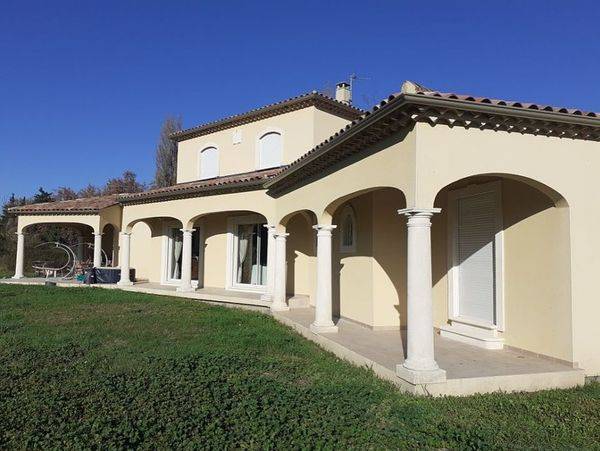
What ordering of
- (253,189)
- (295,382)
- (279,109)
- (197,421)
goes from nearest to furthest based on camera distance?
(197,421), (295,382), (253,189), (279,109)

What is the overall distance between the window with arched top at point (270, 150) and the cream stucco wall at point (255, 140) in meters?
0.14

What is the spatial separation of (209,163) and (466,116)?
525 inches

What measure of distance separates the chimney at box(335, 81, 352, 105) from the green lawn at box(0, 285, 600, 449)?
35.5 ft

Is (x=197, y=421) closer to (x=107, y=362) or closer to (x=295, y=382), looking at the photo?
(x=295, y=382)

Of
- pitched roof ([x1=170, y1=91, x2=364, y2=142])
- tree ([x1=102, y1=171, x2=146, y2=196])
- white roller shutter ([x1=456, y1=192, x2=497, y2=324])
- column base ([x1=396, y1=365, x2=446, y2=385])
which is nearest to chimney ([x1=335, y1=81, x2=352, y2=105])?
pitched roof ([x1=170, y1=91, x2=364, y2=142])

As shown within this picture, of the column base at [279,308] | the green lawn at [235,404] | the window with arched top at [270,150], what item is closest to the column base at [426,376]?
the green lawn at [235,404]

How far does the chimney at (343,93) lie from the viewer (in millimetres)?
16953

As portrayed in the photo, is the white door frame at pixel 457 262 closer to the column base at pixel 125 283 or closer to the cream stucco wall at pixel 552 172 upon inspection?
the cream stucco wall at pixel 552 172

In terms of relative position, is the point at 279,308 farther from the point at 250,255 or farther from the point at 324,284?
the point at 250,255

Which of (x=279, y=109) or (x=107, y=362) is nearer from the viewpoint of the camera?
(x=107, y=362)

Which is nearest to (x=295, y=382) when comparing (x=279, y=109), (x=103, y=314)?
(x=103, y=314)

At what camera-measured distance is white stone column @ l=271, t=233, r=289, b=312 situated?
39.1 ft

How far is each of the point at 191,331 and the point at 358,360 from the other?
4088 millimetres

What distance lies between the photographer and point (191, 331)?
9703 millimetres
